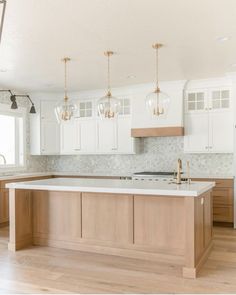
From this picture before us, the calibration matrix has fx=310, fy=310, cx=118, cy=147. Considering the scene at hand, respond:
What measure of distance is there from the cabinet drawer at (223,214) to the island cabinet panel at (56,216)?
2.61 metres

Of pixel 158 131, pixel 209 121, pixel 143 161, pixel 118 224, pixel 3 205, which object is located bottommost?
pixel 3 205

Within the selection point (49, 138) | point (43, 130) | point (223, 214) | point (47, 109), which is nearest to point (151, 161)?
point (223, 214)

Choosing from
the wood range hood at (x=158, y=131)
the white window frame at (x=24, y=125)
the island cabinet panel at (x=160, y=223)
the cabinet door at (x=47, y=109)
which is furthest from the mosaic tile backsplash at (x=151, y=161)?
the island cabinet panel at (x=160, y=223)

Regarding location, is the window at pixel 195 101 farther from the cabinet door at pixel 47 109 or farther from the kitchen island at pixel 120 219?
the cabinet door at pixel 47 109

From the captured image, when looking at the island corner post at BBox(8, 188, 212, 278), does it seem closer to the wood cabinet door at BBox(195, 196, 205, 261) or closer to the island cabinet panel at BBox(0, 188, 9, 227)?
the wood cabinet door at BBox(195, 196, 205, 261)

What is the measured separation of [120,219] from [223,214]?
2.38 meters

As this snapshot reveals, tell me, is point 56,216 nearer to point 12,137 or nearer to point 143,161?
point 143,161

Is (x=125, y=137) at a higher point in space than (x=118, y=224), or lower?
higher

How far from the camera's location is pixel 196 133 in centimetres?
579

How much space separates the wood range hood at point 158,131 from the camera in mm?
5766

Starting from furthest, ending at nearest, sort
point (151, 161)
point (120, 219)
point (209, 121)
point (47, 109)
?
point (47, 109) → point (151, 161) → point (209, 121) → point (120, 219)

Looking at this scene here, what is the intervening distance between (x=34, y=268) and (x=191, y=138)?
144 inches

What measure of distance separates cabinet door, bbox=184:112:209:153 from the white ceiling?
81 cm

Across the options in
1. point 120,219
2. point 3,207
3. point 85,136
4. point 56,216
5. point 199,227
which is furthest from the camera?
point 85,136
